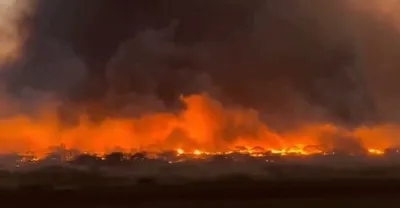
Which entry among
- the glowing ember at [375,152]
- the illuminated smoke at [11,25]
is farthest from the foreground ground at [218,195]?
the illuminated smoke at [11,25]

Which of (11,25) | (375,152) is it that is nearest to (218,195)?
(375,152)

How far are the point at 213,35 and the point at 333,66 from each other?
8.64ft

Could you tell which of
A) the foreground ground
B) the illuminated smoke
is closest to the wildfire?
the foreground ground

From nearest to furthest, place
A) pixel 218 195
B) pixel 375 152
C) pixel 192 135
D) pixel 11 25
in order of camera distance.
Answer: pixel 218 195 < pixel 375 152 < pixel 192 135 < pixel 11 25

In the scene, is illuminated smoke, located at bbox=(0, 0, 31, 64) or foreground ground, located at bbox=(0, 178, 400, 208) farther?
illuminated smoke, located at bbox=(0, 0, 31, 64)

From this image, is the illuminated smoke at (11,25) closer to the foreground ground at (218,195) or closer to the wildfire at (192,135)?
the wildfire at (192,135)

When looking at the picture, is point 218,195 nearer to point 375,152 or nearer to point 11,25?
point 375,152

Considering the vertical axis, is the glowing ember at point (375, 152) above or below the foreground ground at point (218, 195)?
above

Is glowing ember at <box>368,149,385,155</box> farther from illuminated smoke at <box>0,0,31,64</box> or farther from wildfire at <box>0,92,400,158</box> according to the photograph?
illuminated smoke at <box>0,0,31,64</box>

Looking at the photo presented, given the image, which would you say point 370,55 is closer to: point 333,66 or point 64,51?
point 333,66

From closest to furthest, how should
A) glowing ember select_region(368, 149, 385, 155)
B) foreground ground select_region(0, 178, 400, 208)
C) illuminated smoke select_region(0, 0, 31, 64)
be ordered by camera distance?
foreground ground select_region(0, 178, 400, 208), glowing ember select_region(368, 149, 385, 155), illuminated smoke select_region(0, 0, 31, 64)

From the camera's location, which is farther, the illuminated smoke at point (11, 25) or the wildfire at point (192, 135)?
the illuminated smoke at point (11, 25)

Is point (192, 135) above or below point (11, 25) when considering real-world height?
below

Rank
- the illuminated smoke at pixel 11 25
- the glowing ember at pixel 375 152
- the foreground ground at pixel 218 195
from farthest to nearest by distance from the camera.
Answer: the illuminated smoke at pixel 11 25, the glowing ember at pixel 375 152, the foreground ground at pixel 218 195
